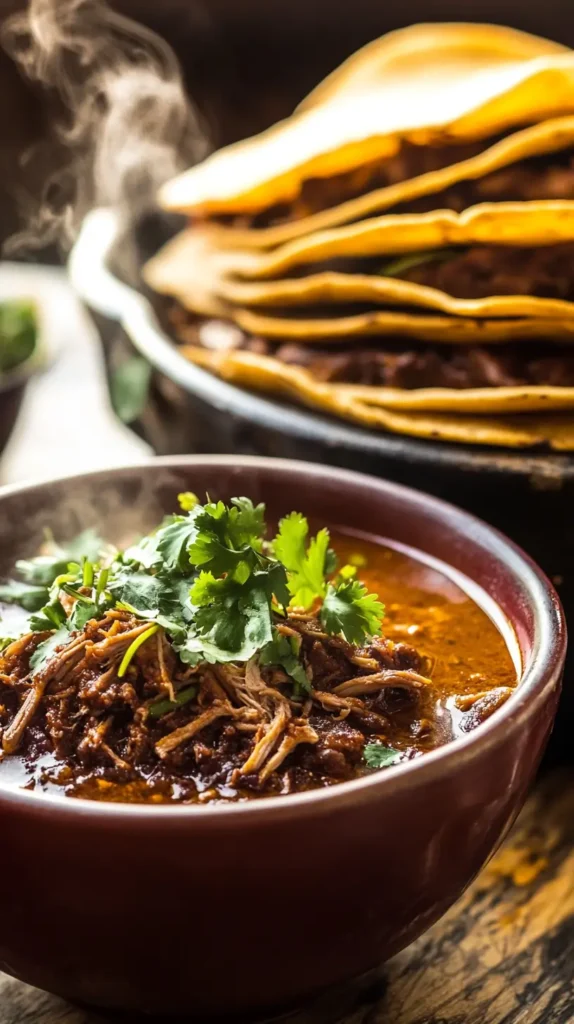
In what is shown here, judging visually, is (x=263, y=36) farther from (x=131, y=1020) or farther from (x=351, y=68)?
(x=131, y=1020)

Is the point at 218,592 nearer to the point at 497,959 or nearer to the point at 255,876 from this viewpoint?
the point at 255,876

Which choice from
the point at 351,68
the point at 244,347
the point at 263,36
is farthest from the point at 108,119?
the point at 263,36

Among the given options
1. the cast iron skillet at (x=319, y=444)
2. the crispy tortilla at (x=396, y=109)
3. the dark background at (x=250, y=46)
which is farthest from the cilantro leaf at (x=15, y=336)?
the dark background at (x=250, y=46)

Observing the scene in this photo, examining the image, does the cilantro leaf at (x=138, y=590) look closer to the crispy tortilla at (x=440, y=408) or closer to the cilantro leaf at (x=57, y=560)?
the cilantro leaf at (x=57, y=560)

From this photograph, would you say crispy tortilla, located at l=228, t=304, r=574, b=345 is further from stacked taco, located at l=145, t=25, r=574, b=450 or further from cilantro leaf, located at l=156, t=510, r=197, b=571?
cilantro leaf, located at l=156, t=510, r=197, b=571

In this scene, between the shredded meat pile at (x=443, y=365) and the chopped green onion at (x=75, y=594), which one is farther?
the shredded meat pile at (x=443, y=365)

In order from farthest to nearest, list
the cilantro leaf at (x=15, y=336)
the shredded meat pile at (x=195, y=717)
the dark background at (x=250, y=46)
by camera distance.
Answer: the dark background at (x=250, y=46) → the cilantro leaf at (x=15, y=336) → the shredded meat pile at (x=195, y=717)

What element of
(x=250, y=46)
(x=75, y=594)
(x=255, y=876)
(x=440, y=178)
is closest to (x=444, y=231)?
(x=440, y=178)
